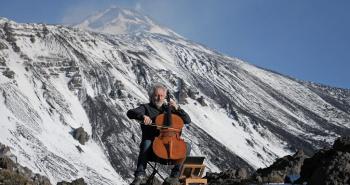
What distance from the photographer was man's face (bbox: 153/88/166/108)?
9.83m

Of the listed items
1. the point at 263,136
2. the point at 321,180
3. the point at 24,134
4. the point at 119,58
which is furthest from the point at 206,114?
the point at 321,180

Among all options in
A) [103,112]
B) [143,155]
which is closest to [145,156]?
[143,155]

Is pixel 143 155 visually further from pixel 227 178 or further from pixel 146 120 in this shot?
pixel 227 178

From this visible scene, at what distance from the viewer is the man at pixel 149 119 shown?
31.8 feet

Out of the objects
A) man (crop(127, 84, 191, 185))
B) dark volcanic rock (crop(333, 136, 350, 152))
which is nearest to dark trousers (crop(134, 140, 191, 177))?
man (crop(127, 84, 191, 185))

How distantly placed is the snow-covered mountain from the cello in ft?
259

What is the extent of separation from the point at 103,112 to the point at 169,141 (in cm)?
12194

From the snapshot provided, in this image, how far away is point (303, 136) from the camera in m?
175

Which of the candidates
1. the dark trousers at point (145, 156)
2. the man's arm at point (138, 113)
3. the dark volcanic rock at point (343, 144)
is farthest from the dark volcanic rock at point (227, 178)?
the man's arm at point (138, 113)

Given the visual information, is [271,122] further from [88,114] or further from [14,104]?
[14,104]

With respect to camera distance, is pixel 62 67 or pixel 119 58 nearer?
pixel 62 67

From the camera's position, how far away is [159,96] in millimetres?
9859

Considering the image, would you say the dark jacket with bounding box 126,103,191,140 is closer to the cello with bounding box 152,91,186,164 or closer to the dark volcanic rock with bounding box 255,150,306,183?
the cello with bounding box 152,91,186,164

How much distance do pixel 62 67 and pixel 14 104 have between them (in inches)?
1195
